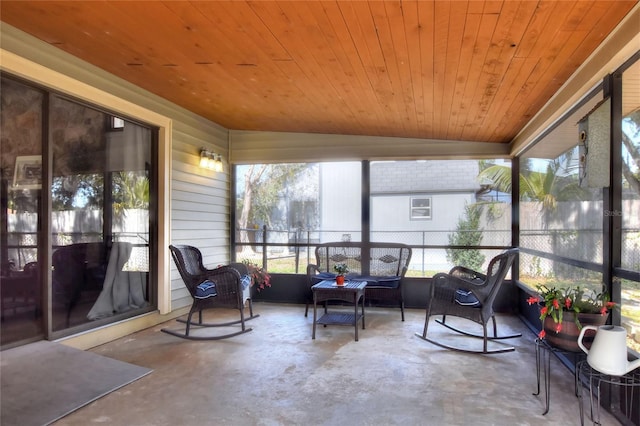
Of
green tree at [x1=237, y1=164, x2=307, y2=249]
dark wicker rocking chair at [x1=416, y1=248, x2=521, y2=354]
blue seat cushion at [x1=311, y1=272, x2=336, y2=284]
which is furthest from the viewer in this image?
green tree at [x1=237, y1=164, x2=307, y2=249]

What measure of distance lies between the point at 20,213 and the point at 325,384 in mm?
2682

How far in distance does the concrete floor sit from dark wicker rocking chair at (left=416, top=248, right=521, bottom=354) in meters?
0.27

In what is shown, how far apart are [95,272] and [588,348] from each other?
4.01 meters

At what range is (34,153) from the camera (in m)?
3.03

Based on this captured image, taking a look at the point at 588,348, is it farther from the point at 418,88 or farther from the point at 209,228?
the point at 209,228

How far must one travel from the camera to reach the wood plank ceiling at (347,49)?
210 cm

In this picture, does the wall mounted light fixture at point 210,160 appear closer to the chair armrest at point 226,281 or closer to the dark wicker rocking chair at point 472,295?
the chair armrest at point 226,281

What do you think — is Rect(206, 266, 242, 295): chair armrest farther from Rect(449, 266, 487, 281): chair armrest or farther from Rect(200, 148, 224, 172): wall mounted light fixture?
Rect(449, 266, 487, 281): chair armrest

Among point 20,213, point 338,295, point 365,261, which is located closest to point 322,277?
point 365,261

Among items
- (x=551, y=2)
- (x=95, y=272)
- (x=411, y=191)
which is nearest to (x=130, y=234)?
(x=95, y=272)

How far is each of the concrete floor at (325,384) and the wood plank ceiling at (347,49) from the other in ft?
7.43

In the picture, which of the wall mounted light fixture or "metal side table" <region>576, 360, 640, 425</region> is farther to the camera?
the wall mounted light fixture

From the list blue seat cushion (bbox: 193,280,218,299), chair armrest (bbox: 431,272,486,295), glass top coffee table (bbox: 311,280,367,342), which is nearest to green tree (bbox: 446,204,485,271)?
chair armrest (bbox: 431,272,486,295)

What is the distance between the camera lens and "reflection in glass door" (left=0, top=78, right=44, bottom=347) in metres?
2.79
